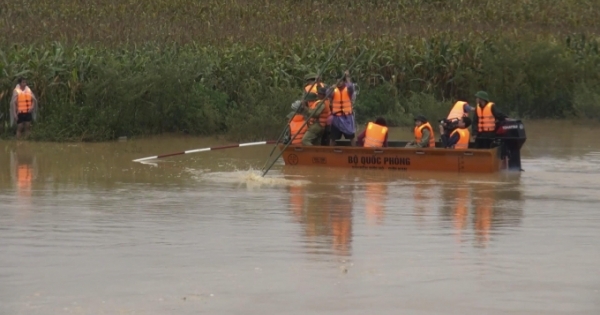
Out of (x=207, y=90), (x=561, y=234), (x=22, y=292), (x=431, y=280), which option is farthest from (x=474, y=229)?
(x=207, y=90)

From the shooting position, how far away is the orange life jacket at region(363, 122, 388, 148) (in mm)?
20109

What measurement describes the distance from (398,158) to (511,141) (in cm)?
192

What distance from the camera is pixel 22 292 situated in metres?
10.6

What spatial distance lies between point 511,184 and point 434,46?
1292cm

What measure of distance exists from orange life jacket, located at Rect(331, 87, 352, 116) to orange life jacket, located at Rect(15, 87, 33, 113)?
23.5 feet

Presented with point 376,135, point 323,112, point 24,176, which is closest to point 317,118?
point 323,112

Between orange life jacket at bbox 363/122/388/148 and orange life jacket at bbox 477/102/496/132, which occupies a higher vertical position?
orange life jacket at bbox 477/102/496/132

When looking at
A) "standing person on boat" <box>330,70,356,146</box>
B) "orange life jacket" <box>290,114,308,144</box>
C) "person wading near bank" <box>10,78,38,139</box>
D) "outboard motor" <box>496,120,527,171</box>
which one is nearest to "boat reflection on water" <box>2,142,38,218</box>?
"person wading near bank" <box>10,78,38,139</box>

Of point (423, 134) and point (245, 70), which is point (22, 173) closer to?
point (423, 134)

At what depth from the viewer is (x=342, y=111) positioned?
2097 centimetres

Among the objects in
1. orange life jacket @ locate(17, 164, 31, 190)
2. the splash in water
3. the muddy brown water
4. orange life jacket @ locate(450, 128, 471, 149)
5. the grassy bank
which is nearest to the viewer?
the muddy brown water

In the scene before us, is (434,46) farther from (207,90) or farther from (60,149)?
(60,149)

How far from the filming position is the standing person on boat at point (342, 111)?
20.9 metres

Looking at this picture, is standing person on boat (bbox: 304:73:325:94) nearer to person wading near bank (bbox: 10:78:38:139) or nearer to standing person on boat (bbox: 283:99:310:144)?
standing person on boat (bbox: 283:99:310:144)
